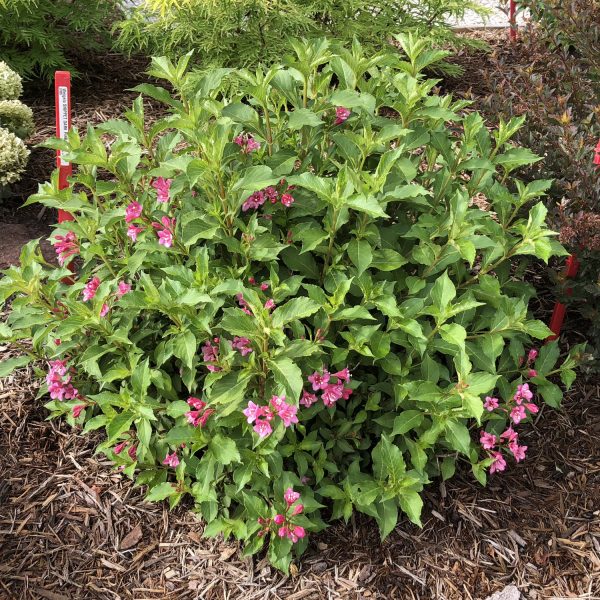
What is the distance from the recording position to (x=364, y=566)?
2506 mm

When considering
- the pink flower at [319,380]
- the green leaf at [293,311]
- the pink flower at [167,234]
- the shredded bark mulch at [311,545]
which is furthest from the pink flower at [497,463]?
the pink flower at [167,234]

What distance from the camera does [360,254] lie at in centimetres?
223

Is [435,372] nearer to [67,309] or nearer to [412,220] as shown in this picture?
[412,220]

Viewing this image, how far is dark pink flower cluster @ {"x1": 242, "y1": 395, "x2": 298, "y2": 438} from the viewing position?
6.75 feet

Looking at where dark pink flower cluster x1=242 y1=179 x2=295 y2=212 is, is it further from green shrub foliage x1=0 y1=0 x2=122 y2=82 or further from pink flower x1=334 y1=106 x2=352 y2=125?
green shrub foliage x1=0 y1=0 x2=122 y2=82

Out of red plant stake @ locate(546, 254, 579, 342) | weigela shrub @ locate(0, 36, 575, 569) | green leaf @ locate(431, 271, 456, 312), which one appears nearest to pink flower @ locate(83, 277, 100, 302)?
weigela shrub @ locate(0, 36, 575, 569)

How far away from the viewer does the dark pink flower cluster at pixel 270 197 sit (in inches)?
92.4

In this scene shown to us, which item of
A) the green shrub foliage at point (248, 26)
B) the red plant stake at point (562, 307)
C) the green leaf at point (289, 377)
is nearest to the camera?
the green leaf at point (289, 377)

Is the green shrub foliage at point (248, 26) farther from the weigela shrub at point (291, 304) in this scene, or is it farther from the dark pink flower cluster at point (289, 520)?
the dark pink flower cluster at point (289, 520)

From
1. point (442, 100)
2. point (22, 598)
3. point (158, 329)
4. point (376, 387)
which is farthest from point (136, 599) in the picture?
point (442, 100)

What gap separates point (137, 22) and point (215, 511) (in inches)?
139

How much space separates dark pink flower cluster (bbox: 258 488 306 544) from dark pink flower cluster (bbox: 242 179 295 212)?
941 mm

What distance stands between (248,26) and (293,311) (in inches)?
120

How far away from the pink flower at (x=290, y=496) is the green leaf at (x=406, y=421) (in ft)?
1.22
